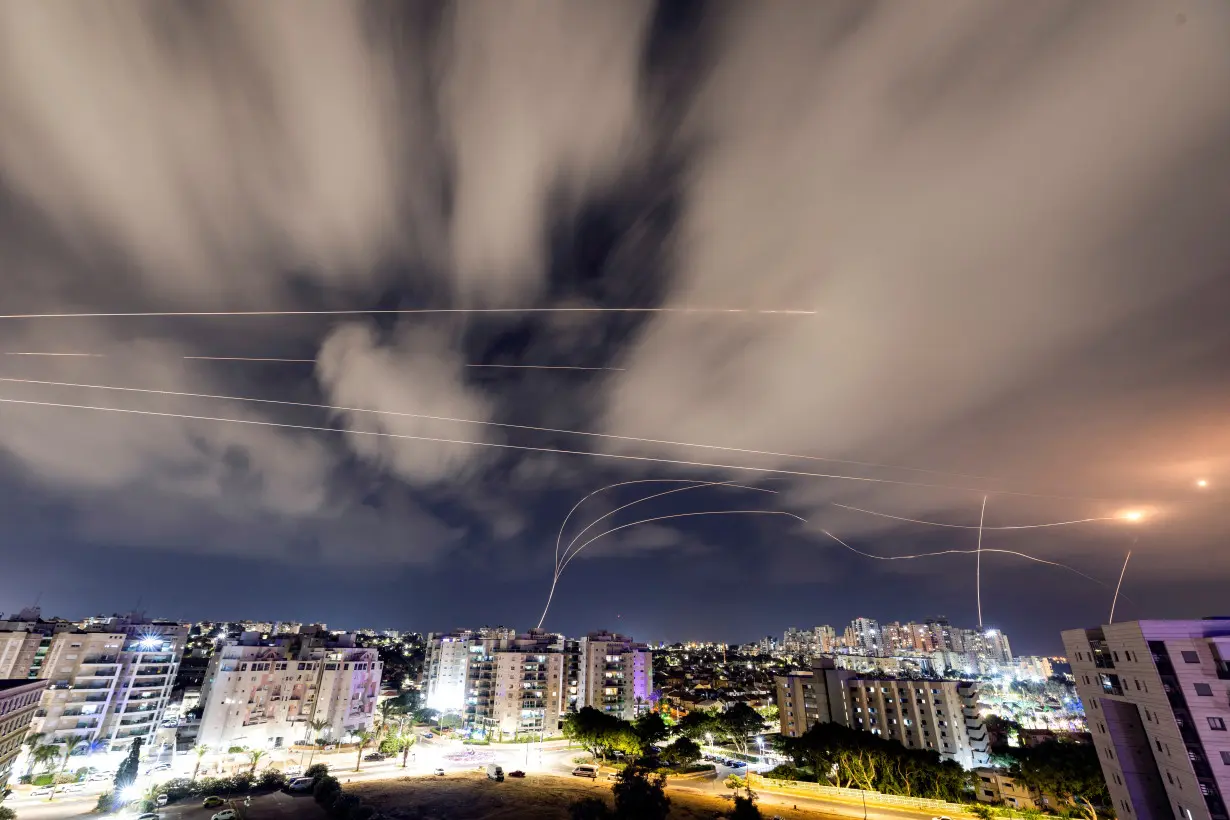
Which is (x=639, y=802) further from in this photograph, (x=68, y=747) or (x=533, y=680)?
(x=68, y=747)

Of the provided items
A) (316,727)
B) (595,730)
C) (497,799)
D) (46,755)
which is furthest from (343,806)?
(316,727)

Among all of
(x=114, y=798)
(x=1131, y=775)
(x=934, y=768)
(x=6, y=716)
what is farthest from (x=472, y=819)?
(x=1131, y=775)

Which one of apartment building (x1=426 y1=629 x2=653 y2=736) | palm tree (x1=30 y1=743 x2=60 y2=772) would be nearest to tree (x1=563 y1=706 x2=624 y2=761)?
apartment building (x1=426 y1=629 x2=653 y2=736)

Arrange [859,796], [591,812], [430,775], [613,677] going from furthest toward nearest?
[613,677] → [430,775] → [859,796] → [591,812]

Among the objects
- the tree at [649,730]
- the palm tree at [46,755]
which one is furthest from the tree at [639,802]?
the palm tree at [46,755]

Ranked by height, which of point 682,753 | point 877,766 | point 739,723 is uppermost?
point 739,723

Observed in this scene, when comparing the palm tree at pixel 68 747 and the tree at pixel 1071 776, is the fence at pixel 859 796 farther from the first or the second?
the palm tree at pixel 68 747
